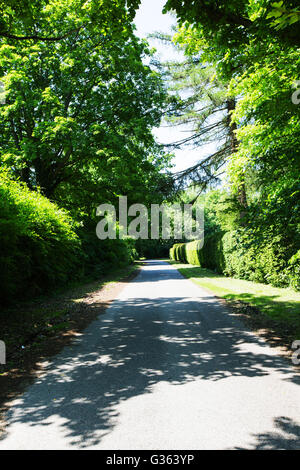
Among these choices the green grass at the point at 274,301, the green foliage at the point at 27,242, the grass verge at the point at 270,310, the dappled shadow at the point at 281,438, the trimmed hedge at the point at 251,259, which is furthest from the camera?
the green foliage at the point at 27,242

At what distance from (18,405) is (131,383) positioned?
1.48 meters

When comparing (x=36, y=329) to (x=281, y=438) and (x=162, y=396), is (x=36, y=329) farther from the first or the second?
(x=281, y=438)

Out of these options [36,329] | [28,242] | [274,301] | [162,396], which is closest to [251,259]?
[274,301]

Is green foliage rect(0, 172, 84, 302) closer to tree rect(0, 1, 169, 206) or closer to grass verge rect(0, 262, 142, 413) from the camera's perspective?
grass verge rect(0, 262, 142, 413)

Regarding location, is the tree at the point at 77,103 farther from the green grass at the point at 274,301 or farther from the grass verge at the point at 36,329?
the green grass at the point at 274,301

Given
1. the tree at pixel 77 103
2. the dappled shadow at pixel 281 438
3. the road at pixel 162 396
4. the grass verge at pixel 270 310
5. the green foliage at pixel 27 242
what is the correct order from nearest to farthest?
the dappled shadow at pixel 281 438 < the road at pixel 162 396 < the grass verge at pixel 270 310 < the green foliage at pixel 27 242 < the tree at pixel 77 103

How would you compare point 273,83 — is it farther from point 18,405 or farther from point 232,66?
point 18,405

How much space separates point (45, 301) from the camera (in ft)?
36.6

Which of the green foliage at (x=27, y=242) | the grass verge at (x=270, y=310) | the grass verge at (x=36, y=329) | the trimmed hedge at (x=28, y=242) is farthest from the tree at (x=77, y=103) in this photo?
the grass verge at (x=270, y=310)

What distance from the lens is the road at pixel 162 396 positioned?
3.01 meters

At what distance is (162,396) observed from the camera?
12.8ft

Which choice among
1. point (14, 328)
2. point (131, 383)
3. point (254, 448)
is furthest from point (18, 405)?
point (14, 328)

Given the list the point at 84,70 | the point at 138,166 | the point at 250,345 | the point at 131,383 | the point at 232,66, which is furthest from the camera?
the point at 138,166

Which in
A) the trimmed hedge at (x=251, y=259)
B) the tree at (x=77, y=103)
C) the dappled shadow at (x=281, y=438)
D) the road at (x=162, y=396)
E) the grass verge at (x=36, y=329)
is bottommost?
the grass verge at (x=36, y=329)
